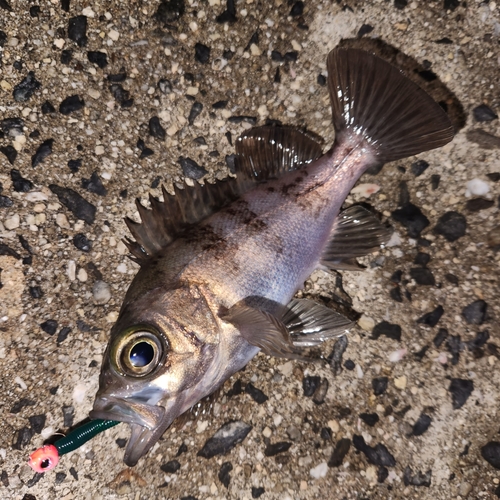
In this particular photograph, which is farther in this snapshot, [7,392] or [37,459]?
[7,392]

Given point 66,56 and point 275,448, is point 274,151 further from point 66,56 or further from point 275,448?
point 275,448

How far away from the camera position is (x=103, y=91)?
104 inches

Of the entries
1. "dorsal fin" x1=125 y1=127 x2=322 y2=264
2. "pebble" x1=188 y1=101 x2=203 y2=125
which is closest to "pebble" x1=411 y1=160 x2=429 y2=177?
"dorsal fin" x1=125 y1=127 x2=322 y2=264

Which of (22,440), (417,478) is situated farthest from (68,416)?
(417,478)

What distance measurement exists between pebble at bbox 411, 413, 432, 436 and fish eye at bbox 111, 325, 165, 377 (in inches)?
60.3

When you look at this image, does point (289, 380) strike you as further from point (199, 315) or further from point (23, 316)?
point (23, 316)

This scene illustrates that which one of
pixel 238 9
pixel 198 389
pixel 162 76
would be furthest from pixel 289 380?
pixel 238 9

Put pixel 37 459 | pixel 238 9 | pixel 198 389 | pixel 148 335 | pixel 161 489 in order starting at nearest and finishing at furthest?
pixel 148 335, pixel 198 389, pixel 37 459, pixel 161 489, pixel 238 9

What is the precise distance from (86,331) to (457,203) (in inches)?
88.8

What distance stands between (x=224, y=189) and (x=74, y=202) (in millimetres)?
903

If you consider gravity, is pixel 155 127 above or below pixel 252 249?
above

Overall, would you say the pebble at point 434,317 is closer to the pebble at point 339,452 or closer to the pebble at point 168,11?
the pebble at point 339,452

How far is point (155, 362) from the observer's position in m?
1.88

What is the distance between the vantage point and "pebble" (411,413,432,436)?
251 centimetres
